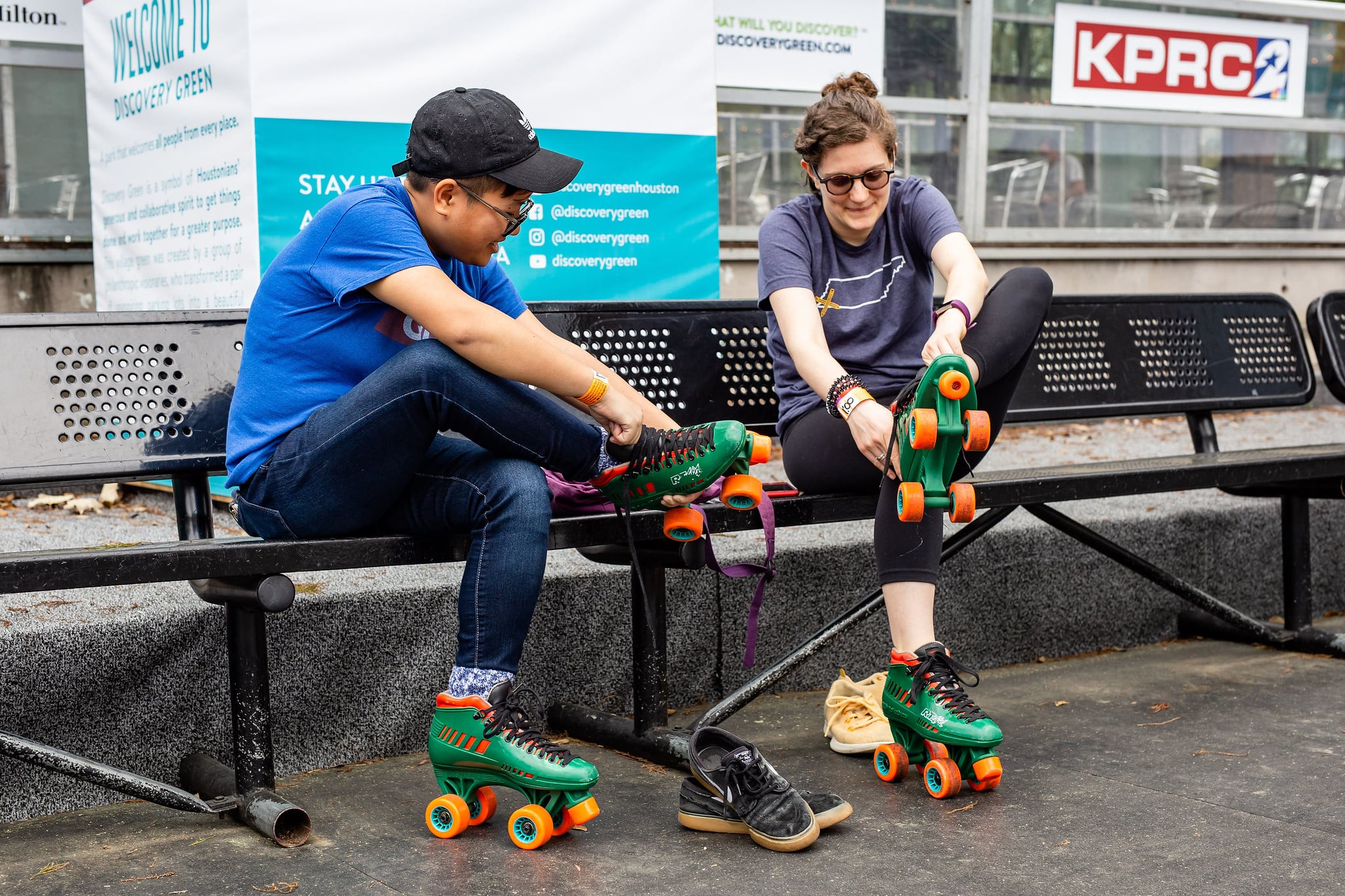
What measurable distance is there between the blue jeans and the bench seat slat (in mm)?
75

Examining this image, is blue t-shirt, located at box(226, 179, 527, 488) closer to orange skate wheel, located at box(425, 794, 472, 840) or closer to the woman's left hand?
orange skate wheel, located at box(425, 794, 472, 840)

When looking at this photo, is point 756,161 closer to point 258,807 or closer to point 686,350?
point 686,350

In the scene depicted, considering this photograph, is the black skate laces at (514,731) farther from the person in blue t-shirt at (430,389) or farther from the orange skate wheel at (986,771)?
the orange skate wheel at (986,771)

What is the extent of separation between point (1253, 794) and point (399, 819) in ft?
5.73

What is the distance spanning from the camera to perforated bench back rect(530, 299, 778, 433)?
3.66 metres

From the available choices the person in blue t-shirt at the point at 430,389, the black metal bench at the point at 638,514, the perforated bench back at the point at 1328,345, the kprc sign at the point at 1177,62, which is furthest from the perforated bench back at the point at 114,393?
the kprc sign at the point at 1177,62

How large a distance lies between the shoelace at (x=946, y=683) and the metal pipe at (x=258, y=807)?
4.05 feet

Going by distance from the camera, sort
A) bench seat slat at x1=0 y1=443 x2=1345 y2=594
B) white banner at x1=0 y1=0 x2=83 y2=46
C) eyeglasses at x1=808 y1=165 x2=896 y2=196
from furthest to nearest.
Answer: white banner at x1=0 y1=0 x2=83 y2=46
eyeglasses at x1=808 y1=165 x2=896 y2=196
bench seat slat at x1=0 y1=443 x2=1345 y2=594

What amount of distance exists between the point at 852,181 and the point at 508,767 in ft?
5.14

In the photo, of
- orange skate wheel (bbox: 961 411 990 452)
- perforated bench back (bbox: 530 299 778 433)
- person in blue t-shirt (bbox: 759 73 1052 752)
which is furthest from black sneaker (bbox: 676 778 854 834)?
perforated bench back (bbox: 530 299 778 433)

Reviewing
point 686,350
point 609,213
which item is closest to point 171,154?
point 609,213

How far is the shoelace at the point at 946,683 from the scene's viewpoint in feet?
9.32

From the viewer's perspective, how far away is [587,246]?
488 centimetres

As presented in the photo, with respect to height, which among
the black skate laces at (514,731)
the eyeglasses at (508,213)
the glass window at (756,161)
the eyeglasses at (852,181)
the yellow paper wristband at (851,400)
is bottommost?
the black skate laces at (514,731)
